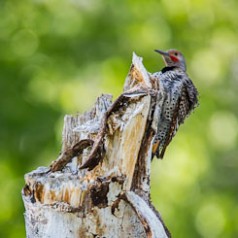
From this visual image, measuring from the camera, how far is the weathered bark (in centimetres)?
422

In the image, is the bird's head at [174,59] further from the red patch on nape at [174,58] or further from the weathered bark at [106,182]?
the weathered bark at [106,182]

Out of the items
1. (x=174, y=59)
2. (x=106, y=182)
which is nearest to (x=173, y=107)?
(x=174, y=59)

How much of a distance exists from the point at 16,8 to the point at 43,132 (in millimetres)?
1420

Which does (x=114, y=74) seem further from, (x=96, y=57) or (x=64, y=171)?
(x=64, y=171)

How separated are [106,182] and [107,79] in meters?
4.61

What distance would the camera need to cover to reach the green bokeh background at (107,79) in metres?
9.08

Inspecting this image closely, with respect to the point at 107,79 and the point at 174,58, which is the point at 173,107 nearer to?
the point at 174,58

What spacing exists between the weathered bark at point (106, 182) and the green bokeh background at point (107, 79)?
4386 mm

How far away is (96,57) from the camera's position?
373 inches

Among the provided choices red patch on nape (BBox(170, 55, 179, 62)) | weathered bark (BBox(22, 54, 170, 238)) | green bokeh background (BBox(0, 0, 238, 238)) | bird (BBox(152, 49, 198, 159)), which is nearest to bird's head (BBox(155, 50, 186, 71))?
red patch on nape (BBox(170, 55, 179, 62))

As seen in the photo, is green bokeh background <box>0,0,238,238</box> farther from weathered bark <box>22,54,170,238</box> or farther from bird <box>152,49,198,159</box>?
weathered bark <box>22,54,170,238</box>

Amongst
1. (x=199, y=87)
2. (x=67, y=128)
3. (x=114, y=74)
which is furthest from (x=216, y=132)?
(x=67, y=128)

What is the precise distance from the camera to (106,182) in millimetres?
4293

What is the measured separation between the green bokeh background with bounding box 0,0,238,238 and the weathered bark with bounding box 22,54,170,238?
439 centimetres
